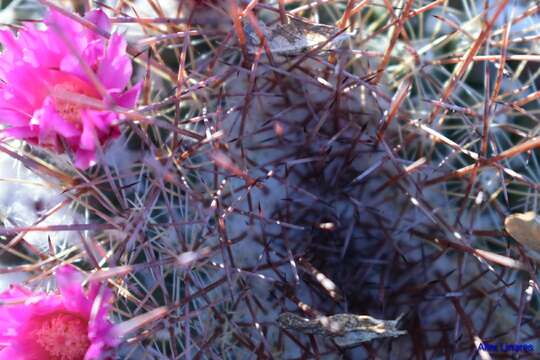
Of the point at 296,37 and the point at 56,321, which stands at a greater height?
the point at 296,37

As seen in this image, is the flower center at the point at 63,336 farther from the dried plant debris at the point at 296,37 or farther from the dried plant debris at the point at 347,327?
the dried plant debris at the point at 296,37

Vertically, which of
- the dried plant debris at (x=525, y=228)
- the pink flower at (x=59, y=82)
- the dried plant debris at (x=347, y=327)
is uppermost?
A: the pink flower at (x=59, y=82)

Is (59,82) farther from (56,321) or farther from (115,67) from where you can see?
(56,321)

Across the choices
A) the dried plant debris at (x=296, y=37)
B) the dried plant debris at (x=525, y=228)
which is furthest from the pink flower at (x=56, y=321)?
the dried plant debris at (x=525, y=228)

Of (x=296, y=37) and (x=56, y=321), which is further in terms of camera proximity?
(x=296, y=37)

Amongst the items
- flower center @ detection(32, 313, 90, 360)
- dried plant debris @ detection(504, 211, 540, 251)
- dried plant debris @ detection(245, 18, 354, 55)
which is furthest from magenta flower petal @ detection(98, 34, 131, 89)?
dried plant debris @ detection(504, 211, 540, 251)

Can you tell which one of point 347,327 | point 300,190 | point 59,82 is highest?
point 59,82

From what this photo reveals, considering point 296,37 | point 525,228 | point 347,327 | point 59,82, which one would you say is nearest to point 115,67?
point 59,82

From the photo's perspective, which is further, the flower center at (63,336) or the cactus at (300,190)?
the cactus at (300,190)
